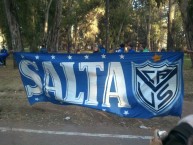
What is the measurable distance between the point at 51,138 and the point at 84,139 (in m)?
0.57

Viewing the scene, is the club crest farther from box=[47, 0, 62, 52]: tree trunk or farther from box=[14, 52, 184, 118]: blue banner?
box=[47, 0, 62, 52]: tree trunk

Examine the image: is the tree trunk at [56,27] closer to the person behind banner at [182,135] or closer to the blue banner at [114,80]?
the blue banner at [114,80]

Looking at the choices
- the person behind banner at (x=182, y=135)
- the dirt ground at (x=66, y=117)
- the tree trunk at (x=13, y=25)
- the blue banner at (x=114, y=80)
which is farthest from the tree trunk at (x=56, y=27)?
the person behind banner at (x=182, y=135)

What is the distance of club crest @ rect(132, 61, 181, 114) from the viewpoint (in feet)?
24.4

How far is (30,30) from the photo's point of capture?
99.7 ft

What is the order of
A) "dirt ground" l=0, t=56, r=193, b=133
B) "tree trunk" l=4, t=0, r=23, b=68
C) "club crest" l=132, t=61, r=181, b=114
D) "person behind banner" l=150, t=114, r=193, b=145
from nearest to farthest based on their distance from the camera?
"person behind banner" l=150, t=114, r=193, b=145 < "club crest" l=132, t=61, r=181, b=114 < "dirt ground" l=0, t=56, r=193, b=133 < "tree trunk" l=4, t=0, r=23, b=68

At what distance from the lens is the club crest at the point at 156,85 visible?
7.44 metres

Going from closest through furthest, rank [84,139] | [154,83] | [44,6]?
[84,139] < [154,83] < [44,6]

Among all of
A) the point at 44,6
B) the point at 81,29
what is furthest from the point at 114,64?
the point at 81,29

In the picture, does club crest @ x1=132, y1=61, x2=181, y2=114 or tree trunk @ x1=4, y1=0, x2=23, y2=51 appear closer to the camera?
club crest @ x1=132, y1=61, x2=181, y2=114

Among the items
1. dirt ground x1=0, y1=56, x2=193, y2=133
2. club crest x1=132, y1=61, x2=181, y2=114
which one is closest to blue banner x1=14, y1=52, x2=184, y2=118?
club crest x1=132, y1=61, x2=181, y2=114

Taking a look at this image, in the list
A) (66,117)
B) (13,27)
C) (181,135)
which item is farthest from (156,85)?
(13,27)

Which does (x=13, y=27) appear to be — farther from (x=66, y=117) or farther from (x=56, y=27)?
(x=66, y=117)

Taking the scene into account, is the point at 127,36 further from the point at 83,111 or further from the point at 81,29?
the point at 83,111
